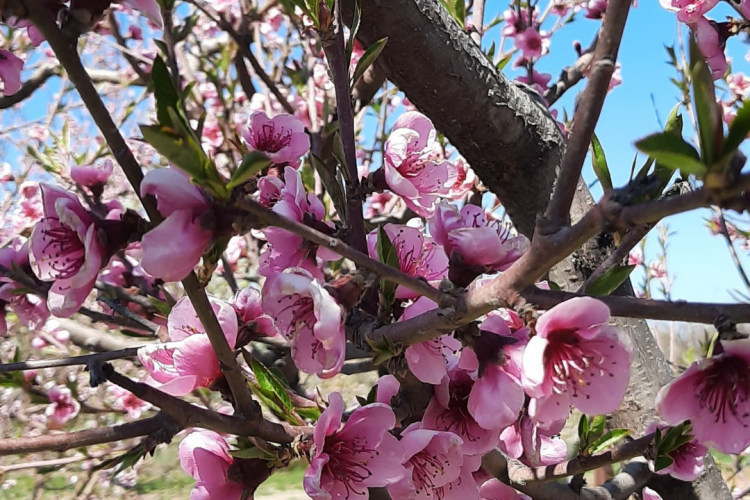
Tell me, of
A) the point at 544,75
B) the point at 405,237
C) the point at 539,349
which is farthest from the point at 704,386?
the point at 544,75

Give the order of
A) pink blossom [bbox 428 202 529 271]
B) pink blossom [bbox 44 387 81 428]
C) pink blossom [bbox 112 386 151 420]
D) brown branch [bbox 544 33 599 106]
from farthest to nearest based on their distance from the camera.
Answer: pink blossom [bbox 112 386 151 420], pink blossom [bbox 44 387 81 428], brown branch [bbox 544 33 599 106], pink blossom [bbox 428 202 529 271]

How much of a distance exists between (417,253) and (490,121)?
1.55 feet

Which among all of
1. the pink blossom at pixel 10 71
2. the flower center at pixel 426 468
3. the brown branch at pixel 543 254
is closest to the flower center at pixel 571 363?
the brown branch at pixel 543 254

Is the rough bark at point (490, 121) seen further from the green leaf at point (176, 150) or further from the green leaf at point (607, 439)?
the green leaf at point (176, 150)

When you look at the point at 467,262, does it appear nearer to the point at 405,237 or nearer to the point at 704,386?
the point at 405,237

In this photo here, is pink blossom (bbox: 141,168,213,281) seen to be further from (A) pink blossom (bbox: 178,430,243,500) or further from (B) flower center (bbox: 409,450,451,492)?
(B) flower center (bbox: 409,450,451,492)

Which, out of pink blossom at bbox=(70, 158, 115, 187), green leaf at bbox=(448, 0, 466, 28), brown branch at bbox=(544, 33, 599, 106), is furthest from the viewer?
brown branch at bbox=(544, 33, 599, 106)

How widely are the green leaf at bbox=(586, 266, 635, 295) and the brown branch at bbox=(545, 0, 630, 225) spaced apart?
0.22 m

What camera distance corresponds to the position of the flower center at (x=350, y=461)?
72cm

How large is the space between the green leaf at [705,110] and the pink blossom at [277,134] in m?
0.61

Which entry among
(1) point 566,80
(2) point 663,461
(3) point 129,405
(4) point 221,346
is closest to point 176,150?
(4) point 221,346

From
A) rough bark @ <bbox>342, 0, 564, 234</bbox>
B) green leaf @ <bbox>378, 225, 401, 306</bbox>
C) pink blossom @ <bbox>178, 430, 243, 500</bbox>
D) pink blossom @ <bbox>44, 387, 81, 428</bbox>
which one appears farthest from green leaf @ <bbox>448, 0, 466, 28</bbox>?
pink blossom @ <bbox>44, 387, 81, 428</bbox>

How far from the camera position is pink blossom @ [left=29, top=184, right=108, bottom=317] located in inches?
21.3

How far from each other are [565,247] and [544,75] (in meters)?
1.94
